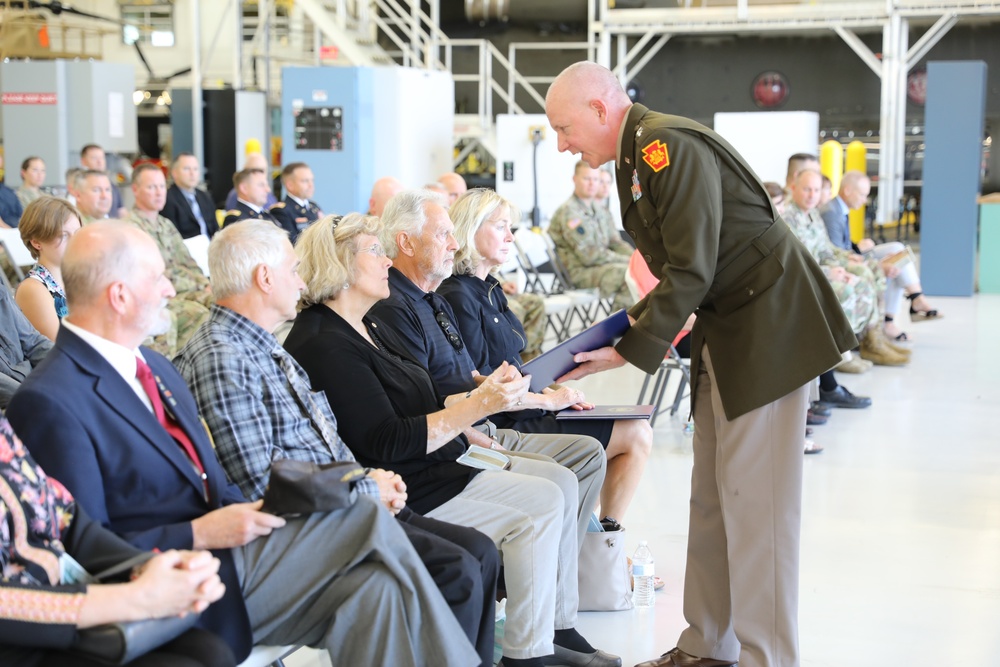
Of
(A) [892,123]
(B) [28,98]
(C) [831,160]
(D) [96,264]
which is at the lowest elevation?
(D) [96,264]

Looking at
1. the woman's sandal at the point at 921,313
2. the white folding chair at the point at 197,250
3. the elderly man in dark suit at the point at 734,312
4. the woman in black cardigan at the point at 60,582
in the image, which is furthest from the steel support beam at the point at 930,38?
the woman in black cardigan at the point at 60,582

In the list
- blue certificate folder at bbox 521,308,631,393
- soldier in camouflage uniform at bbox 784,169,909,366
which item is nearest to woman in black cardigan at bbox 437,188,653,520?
blue certificate folder at bbox 521,308,631,393

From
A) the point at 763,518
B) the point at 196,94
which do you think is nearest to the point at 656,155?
the point at 763,518

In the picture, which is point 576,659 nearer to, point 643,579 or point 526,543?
point 526,543

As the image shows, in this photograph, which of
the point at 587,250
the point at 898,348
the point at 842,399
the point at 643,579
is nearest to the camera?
the point at 643,579

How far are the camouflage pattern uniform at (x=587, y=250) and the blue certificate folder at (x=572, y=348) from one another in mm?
5300

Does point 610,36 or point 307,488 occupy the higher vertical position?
point 610,36

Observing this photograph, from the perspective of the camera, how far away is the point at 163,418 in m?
2.09

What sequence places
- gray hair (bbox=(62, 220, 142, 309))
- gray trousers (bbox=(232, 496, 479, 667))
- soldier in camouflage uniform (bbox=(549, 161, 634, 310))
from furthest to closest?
soldier in camouflage uniform (bbox=(549, 161, 634, 310))
gray trousers (bbox=(232, 496, 479, 667))
gray hair (bbox=(62, 220, 142, 309))

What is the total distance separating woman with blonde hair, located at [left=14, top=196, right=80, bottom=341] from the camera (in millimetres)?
3852

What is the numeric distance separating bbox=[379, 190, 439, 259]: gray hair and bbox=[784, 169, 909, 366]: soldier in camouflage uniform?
12.8 feet

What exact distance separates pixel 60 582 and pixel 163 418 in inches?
17.0

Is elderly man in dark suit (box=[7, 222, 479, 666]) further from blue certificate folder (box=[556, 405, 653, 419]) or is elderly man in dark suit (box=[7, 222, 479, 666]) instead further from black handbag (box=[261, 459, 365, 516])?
blue certificate folder (box=[556, 405, 653, 419])

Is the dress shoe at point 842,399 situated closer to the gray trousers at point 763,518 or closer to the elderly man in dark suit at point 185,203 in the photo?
the gray trousers at point 763,518
